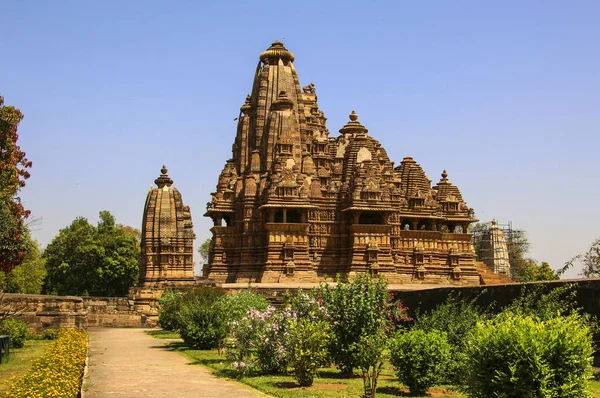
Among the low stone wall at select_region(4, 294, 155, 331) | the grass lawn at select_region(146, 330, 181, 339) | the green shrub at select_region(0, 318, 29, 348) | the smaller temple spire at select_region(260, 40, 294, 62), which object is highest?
the smaller temple spire at select_region(260, 40, 294, 62)

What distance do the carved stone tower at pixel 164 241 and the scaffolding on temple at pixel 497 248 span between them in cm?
3761

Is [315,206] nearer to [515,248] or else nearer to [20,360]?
[20,360]

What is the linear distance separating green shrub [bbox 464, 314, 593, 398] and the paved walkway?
517 centimetres

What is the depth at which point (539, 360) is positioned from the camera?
9.32m

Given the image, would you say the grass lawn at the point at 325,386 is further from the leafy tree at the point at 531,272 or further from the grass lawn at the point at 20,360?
the leafy tree at the point at 531,272

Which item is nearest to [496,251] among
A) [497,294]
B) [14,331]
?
[14,331]

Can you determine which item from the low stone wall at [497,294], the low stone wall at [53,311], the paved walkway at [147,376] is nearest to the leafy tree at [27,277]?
the low stone wall at [53,311]

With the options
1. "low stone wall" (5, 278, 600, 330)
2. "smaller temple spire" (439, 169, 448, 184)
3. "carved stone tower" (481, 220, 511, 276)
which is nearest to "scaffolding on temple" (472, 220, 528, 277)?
"carved stone tower" (481, 220, 511, 276)

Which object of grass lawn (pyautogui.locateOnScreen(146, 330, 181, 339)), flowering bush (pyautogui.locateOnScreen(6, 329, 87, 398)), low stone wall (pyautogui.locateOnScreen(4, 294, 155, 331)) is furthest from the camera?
low stone wall (pyautogui.locateOnScreen(4, 294, 155, 331))

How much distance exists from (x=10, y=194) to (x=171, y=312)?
6956 mm

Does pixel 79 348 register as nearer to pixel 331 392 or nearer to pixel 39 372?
pixel 39 372

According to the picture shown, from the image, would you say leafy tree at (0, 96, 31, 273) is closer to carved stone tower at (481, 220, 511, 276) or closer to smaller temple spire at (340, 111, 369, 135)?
smaller temple spire at (340, 111, 369, 135)

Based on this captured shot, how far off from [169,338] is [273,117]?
2291cm

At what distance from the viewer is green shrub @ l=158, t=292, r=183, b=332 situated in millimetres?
27297
